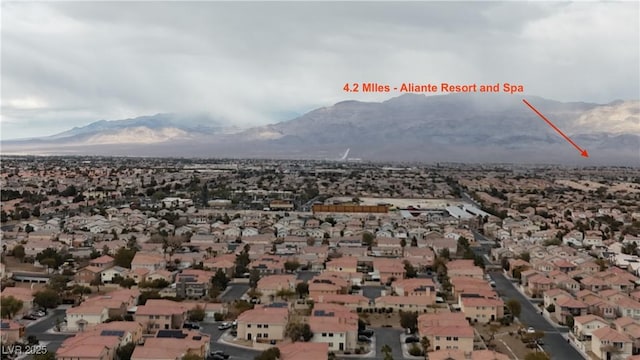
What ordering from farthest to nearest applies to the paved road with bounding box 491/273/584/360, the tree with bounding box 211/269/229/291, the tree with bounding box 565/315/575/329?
the tree with bounding box 211/269/229/291, the tree with bounding box 565/315/575/329, the paved road with bounding box 491/273/584/360

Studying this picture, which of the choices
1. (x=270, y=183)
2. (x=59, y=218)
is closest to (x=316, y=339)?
(x=59, y=218)

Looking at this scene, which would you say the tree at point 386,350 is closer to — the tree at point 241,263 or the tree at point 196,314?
the tree at point 196,314

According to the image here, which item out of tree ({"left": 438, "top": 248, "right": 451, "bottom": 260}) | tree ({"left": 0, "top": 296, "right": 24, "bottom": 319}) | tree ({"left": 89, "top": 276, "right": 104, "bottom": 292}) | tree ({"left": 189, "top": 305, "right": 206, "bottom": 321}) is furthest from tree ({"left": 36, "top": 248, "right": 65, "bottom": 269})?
tree ({"left": 438, "top": 248, "right": 451, "bottom": 260})

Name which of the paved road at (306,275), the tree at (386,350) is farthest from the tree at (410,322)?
the paved road at (306,275)

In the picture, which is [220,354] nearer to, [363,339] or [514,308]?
[363,339]

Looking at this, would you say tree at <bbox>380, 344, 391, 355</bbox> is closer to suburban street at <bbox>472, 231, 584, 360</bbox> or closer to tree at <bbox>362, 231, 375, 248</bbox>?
suburban street at <bbox>472, 231, 584, 360</bbox>

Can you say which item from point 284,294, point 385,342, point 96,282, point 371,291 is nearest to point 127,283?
point 96,282
